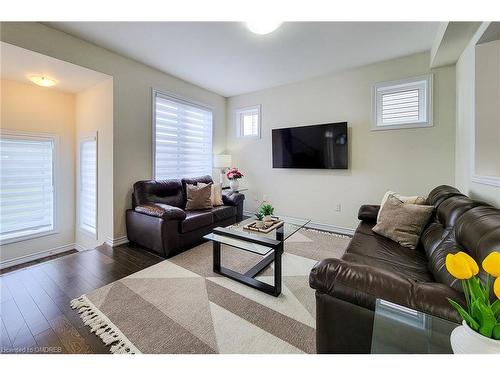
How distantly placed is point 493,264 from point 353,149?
10.7ft

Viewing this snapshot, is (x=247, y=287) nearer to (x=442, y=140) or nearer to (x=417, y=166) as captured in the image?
(x=417, y=166)

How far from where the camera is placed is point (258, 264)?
247cm

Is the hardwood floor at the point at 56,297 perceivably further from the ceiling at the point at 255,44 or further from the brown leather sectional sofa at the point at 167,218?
the ceiling at the point at 255,44

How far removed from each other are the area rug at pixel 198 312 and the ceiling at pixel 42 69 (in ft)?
8.94

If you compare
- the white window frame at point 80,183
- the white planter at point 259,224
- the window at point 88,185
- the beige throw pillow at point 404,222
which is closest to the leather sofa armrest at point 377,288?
the beige throw pillow at point 404,222

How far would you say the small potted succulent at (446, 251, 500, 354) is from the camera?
0.62 metres

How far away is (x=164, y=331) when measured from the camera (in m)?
1.54

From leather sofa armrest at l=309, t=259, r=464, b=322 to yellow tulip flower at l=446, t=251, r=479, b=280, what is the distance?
1.05 feet

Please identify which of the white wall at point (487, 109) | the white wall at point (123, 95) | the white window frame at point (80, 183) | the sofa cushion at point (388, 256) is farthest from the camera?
the white window frame at point (80, 183)

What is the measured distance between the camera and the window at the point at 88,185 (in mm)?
3498

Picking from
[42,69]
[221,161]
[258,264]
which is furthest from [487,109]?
[42,69]

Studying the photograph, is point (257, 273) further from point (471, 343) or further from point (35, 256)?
point (35, 256)
